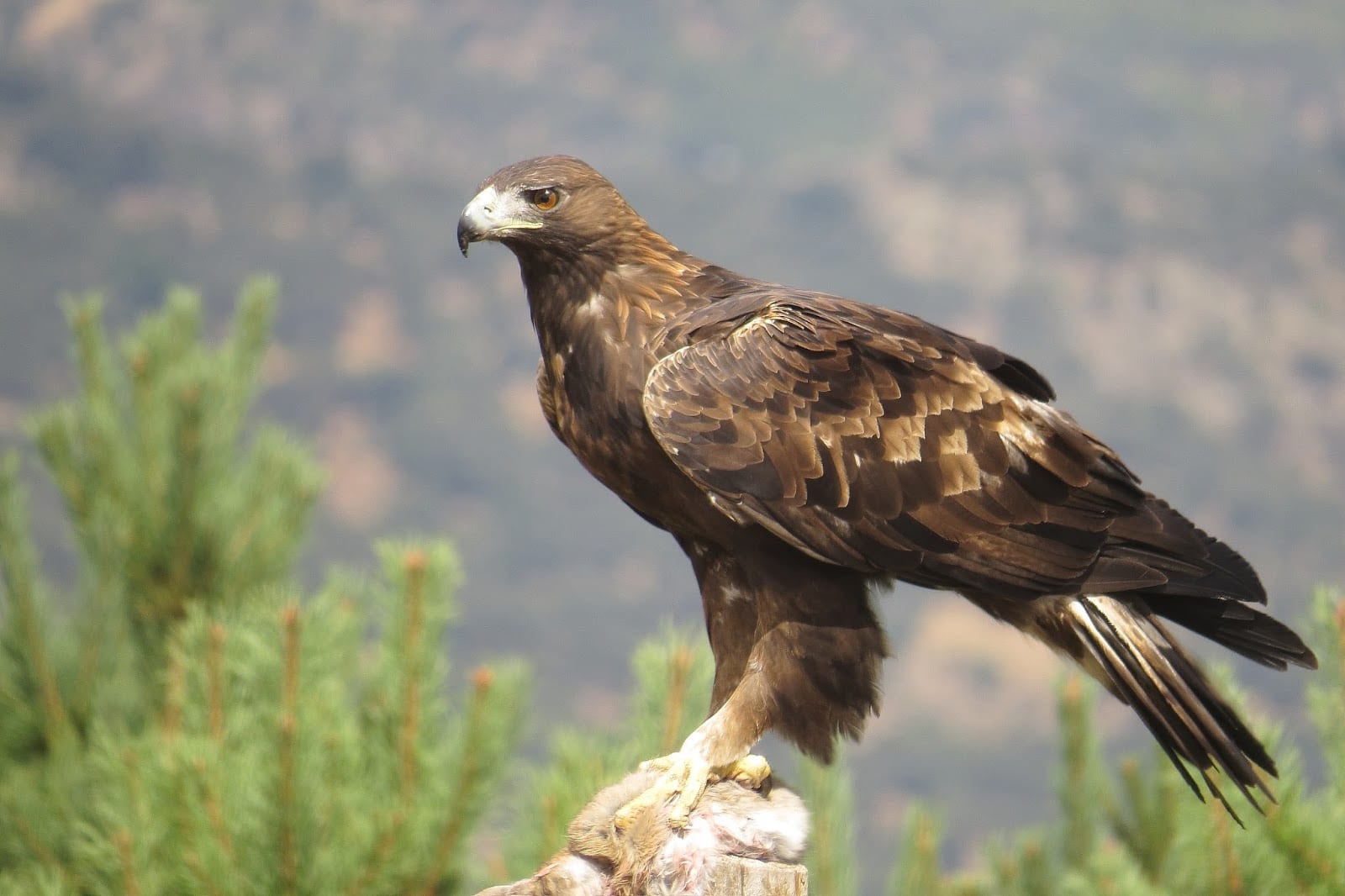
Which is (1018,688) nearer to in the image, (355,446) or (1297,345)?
(1297,345)

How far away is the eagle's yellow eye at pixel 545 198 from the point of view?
4.48 meters

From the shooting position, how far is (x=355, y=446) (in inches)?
2894

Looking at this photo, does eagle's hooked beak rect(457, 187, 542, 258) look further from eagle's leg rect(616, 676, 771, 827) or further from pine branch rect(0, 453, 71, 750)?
pine branch rect(0, 453, 71, 750)

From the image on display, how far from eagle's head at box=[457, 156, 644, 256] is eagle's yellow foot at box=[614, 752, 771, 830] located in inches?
62.8

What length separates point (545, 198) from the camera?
4.50 m

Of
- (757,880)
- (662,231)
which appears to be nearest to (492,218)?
(757,880)

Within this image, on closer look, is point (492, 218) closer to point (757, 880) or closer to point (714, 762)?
point (714, 762)

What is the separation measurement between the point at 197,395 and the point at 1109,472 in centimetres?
392

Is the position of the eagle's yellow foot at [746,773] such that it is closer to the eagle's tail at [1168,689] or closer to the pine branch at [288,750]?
the eagle's tail at [1168,689]

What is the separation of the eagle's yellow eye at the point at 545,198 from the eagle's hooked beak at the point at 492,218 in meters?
0.03

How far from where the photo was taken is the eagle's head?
4.42m

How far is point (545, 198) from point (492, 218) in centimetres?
19

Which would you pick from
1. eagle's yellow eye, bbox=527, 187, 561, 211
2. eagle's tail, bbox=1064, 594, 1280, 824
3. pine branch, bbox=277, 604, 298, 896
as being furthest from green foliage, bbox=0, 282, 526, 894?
eagle's tail, bbox=1064, 594, 1280, 824

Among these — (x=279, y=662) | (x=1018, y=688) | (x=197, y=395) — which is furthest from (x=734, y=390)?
(x=1018, y=688)
